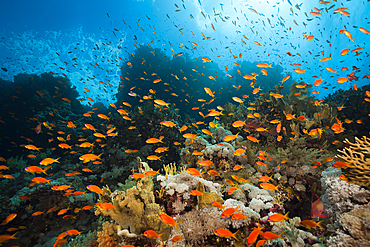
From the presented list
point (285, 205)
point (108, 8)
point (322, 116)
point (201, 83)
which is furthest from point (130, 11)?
point (285, 205)

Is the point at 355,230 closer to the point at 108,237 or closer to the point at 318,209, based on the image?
the point at 318,209

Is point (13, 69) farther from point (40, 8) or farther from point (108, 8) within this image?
point (108, 8)

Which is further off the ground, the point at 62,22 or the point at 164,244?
the point at 62,22

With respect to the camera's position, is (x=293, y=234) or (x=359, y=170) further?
(x=293, y=234)

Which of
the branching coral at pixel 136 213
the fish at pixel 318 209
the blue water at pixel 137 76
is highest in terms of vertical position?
the blue water at pixel 137 76

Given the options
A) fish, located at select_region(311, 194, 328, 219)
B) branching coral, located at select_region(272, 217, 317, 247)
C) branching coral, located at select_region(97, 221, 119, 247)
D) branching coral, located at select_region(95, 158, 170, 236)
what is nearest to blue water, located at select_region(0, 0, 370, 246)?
fish, located at select_region(311, 194, 328, 219)

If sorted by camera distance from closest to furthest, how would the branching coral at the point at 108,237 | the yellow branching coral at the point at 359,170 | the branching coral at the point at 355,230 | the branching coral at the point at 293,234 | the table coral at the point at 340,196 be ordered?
the branching coral at the point at 355,230 < the table coral at the point at 340,196 < the yellow branching coral at the point at 359,170 < the branching coral at the point at 293,234 < the branching coral at the point at 108,237

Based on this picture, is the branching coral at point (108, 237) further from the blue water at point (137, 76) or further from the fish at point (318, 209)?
the fish at point (318, 209)

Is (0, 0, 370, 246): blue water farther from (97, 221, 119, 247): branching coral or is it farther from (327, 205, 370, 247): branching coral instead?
(97, 221, 119, 247): branching coral

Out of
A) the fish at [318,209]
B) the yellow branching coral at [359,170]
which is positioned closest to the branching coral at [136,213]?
the fish at [318,209]

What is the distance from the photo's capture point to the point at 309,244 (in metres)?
2.70

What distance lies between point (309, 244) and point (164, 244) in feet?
10.1

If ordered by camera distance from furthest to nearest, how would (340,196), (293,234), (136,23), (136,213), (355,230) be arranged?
(136,23) < (136,213) < (293,234) < (340,196) < (355,230)

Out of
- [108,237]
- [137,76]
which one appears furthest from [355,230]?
[137,76]
